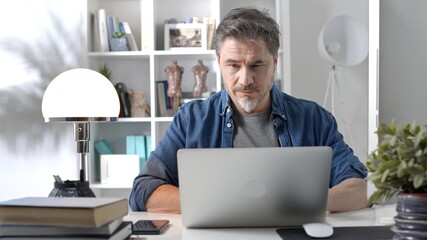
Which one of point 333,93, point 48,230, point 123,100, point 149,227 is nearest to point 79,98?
point 149,227

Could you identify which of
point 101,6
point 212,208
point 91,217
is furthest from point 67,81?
point 101,6

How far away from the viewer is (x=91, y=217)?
3.89ft

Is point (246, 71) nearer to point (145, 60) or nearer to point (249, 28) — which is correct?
point (249, 28)

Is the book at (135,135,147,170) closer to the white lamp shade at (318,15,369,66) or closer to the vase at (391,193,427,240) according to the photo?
the white lamp shade at (318,15,369,66)

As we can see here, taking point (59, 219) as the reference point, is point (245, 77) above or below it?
above

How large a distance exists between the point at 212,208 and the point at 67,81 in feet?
4.26

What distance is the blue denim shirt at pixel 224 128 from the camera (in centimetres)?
223

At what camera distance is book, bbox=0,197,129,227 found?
119cm

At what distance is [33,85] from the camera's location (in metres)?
3.89

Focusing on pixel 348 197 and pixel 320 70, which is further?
pixel 320 70

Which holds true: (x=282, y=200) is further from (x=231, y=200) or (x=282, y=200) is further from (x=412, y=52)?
(x=412, y=52)

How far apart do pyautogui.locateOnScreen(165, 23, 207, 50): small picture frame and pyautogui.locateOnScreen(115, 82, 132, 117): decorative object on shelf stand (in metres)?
0.39

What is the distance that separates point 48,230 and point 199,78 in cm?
290

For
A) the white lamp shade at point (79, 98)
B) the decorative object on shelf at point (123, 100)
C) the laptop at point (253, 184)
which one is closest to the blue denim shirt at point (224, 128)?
the white lamp shade at point (79, 98)
